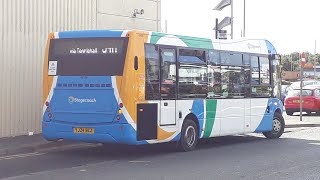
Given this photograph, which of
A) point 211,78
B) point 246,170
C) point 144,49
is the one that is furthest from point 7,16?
point 246,170

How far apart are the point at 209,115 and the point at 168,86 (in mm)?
1879

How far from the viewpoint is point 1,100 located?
14.6 m

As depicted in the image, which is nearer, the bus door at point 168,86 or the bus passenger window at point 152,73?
the bus passenger window at point 152,73

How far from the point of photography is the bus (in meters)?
11.8

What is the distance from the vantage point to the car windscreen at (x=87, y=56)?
39.2 feet

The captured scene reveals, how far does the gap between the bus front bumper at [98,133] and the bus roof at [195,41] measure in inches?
78.3

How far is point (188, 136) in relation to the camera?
1347 cm

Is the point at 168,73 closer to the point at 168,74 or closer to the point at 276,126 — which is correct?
the point at 168,74

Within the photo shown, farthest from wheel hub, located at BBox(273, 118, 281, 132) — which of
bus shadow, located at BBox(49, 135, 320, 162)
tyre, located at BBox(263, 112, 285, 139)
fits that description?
bus shadow, located at BBox(49, 135, 320, 162)

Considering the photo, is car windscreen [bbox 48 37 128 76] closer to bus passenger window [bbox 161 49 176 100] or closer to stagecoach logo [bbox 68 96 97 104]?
stagecoach logo [bbox 68 96 97 104]

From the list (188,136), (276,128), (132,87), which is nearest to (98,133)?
(132,87)

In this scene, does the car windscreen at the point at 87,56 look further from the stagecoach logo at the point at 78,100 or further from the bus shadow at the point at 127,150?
the bus shadow at the point at 127,150

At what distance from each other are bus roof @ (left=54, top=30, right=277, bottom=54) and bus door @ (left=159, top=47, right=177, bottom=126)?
0.90 ft

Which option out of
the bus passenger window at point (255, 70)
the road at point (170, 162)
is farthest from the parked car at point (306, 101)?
the road at point (170, 162)
